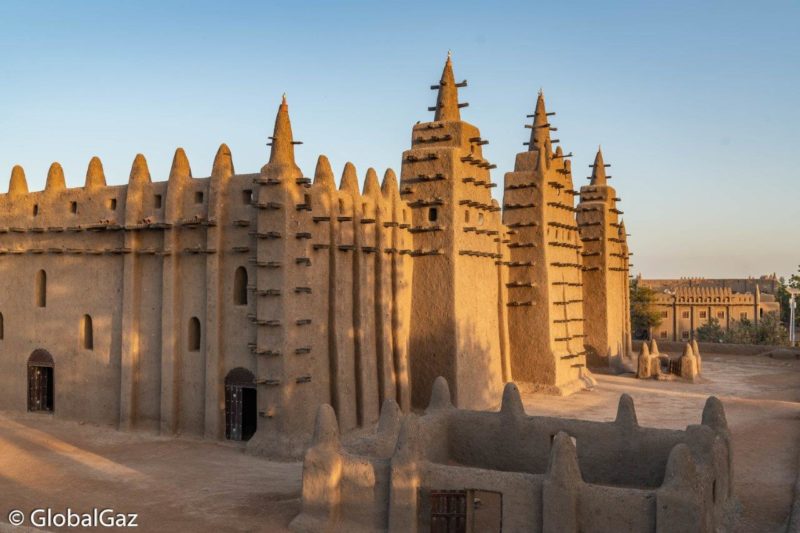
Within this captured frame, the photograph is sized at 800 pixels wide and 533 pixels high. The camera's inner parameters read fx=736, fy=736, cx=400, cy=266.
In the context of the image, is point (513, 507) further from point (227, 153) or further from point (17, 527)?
point (227, 153)

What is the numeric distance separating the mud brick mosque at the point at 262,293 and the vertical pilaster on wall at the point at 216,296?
Result: 45 millimetres

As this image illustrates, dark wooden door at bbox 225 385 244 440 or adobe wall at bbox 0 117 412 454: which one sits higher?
adobe wall at bbox 0 117 412 454

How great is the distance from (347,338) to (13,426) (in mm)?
10753

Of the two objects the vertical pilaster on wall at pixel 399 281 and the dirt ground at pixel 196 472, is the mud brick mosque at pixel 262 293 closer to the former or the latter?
the vertical pilaster on wall at pixel 399 281

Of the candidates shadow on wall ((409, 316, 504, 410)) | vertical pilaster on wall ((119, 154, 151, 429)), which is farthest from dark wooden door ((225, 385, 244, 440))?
shadow on wall ((409, 316, 504, 410))

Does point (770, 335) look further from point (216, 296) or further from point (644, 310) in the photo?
point (216, 296)

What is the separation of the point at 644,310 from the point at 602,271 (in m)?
26.5

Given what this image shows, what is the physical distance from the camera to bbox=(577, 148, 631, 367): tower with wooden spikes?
37062 millimetres

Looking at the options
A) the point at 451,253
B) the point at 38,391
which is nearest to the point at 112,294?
the point at 38,391

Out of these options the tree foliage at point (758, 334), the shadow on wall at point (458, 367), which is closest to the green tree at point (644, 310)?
the tree foliage at point (758, 334)

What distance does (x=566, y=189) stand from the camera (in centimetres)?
3362

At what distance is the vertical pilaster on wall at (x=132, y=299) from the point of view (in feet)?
72.6

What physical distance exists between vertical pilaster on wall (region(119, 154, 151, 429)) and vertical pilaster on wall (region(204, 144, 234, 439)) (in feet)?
9.21

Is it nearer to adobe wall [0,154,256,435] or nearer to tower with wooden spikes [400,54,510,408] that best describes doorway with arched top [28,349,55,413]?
adobe wall [0,154,256,435]
